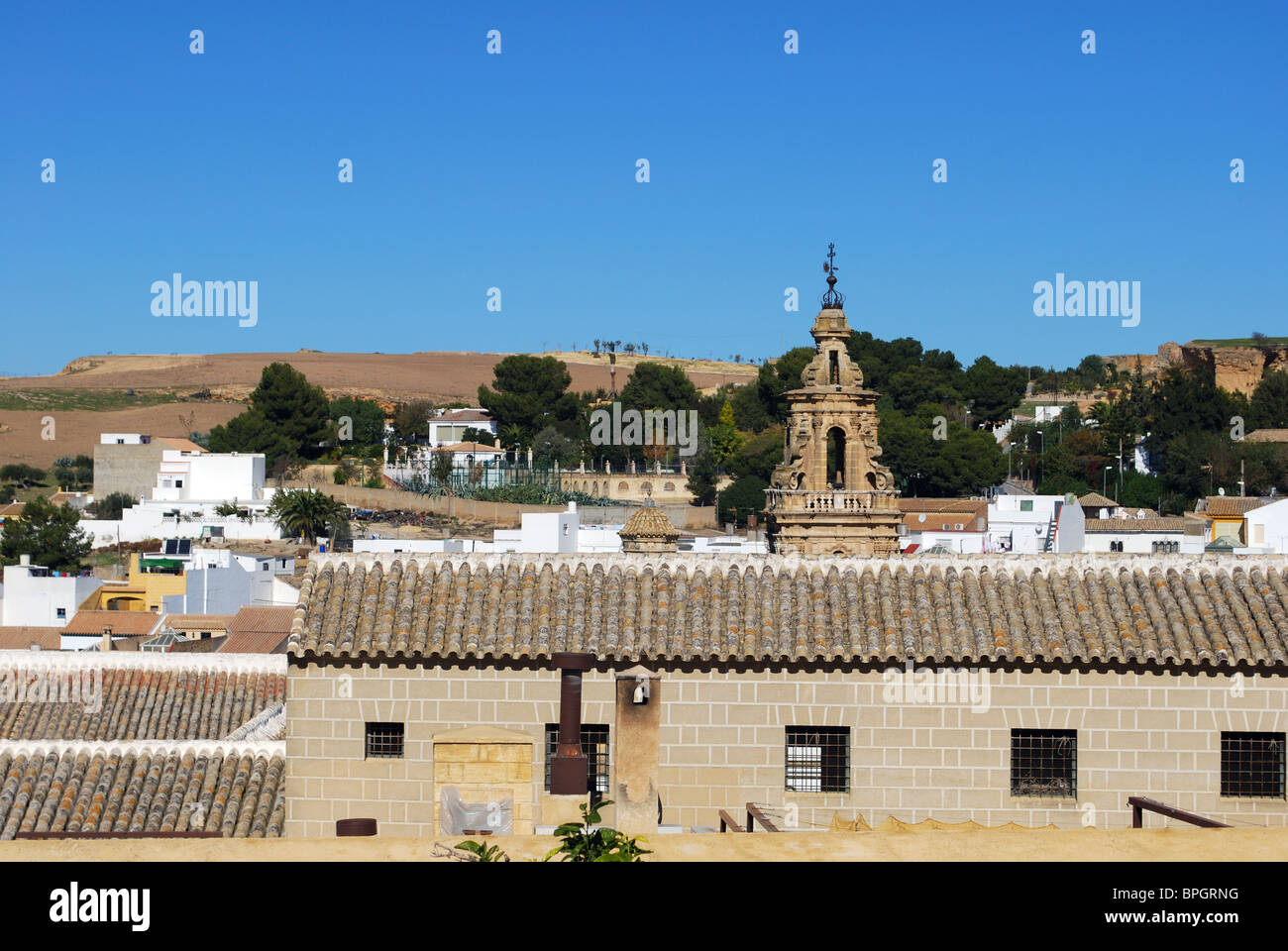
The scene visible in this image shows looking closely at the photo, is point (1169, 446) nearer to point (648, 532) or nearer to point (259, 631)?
point (648, 532)

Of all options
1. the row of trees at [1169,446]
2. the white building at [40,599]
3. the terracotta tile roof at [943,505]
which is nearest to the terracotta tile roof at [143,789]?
the white building at [40,599]

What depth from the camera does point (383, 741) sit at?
44.6ft

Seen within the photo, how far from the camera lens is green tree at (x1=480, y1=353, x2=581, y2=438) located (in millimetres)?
107062

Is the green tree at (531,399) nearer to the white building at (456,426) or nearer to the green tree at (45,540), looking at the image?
the white building at (456,426)

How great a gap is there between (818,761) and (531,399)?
309 feet

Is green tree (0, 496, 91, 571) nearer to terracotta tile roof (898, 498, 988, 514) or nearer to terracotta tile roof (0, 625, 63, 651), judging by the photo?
terracotta tile roof (0, 625, 63, 651)

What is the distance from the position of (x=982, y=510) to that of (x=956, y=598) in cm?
5060

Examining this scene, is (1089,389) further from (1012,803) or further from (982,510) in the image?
(1012,803)

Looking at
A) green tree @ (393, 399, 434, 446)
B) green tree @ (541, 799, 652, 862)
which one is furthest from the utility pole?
green tree @ (541, 799, 652, 862)

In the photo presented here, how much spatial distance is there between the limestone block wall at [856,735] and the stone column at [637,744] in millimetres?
804

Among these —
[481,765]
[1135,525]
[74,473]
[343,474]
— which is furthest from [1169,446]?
[481,765]

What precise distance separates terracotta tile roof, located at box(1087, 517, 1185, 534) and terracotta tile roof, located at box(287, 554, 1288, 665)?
41262 millimetres

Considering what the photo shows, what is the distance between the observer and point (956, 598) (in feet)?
A: 46.0
